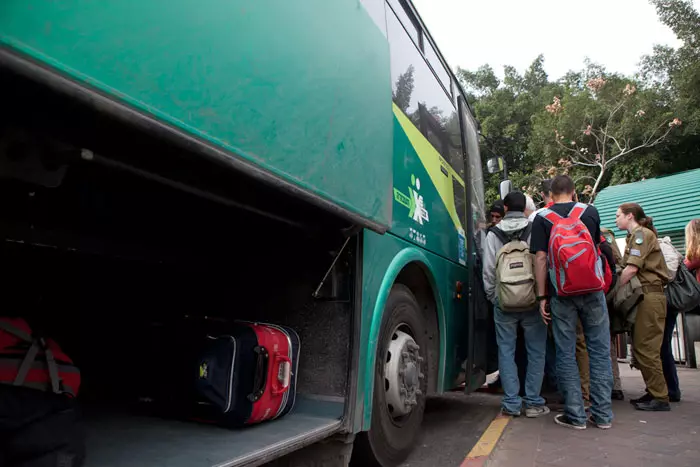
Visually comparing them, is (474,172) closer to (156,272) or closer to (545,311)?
(545,311)

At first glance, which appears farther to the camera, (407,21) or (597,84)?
(597,84)

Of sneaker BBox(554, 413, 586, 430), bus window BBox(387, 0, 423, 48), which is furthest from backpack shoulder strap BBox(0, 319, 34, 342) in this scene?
sneaker BBox(554, 413, 586, 430)

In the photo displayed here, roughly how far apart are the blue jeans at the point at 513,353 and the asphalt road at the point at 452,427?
0.41 m

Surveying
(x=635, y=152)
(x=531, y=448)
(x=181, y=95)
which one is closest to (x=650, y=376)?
(x=531, y=448)

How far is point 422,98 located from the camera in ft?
12.5

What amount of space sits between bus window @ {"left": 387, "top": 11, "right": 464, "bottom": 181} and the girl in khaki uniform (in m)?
1.67

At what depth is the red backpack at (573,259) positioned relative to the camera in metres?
3.76

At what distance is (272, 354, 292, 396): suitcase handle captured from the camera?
240 centimetres

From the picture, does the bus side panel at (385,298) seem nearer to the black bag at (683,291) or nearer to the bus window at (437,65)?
the bus window at (437,65)

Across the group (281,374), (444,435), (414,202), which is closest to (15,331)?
(281,374)

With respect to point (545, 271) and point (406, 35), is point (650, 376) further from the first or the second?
point (406, 35)

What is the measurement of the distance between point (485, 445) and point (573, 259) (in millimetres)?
1450

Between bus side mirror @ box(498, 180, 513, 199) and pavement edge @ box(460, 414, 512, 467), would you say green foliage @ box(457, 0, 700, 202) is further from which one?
pavement edge @ box(460, 414, 512, 467)

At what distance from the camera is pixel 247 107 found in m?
1.55
